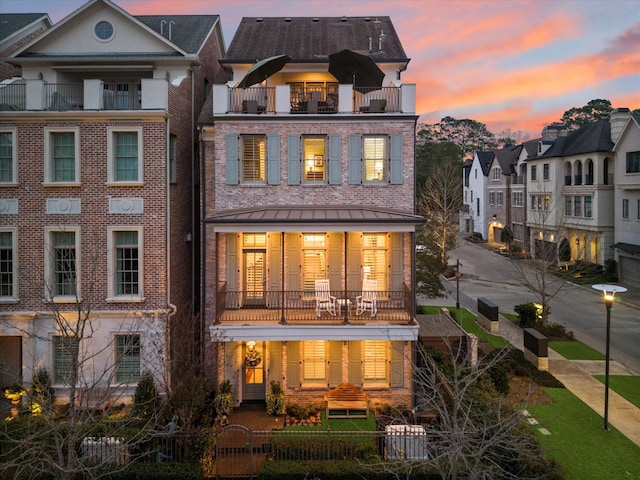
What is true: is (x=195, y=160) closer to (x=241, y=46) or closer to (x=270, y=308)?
(x=241, y=46)

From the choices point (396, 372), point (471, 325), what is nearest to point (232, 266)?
point (396, 372)

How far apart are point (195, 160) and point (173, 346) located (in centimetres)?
796

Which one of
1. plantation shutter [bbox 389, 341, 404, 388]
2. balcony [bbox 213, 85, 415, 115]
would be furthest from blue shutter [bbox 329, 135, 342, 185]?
plantation shutter [bbox 389, 341, 404, 388]

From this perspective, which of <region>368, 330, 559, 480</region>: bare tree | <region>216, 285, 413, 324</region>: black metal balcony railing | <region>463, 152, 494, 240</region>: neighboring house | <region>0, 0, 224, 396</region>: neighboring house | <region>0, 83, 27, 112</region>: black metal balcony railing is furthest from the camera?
<region>463, 152, 494, 240</region>: neighboring house

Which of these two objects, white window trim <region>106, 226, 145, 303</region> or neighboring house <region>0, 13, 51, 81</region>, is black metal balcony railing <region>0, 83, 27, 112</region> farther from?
white window trim <region>106, 226, 145, 303</region>

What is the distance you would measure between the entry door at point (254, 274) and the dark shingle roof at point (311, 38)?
788 cm

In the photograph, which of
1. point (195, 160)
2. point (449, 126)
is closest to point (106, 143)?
point (195, 160)

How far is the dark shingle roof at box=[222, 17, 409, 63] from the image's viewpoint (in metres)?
19.2

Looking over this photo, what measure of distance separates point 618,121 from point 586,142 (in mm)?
4167

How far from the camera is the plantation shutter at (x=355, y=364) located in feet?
52.4

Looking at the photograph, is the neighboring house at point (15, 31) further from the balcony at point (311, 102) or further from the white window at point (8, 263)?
the balcony at point (311, 102)

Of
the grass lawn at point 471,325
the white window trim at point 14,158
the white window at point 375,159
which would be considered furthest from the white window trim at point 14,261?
the grass lawn at point 471,325

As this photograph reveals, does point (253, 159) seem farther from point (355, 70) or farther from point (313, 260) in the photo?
point (355, 70)

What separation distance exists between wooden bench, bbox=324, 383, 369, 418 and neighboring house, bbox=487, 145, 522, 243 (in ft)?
146
